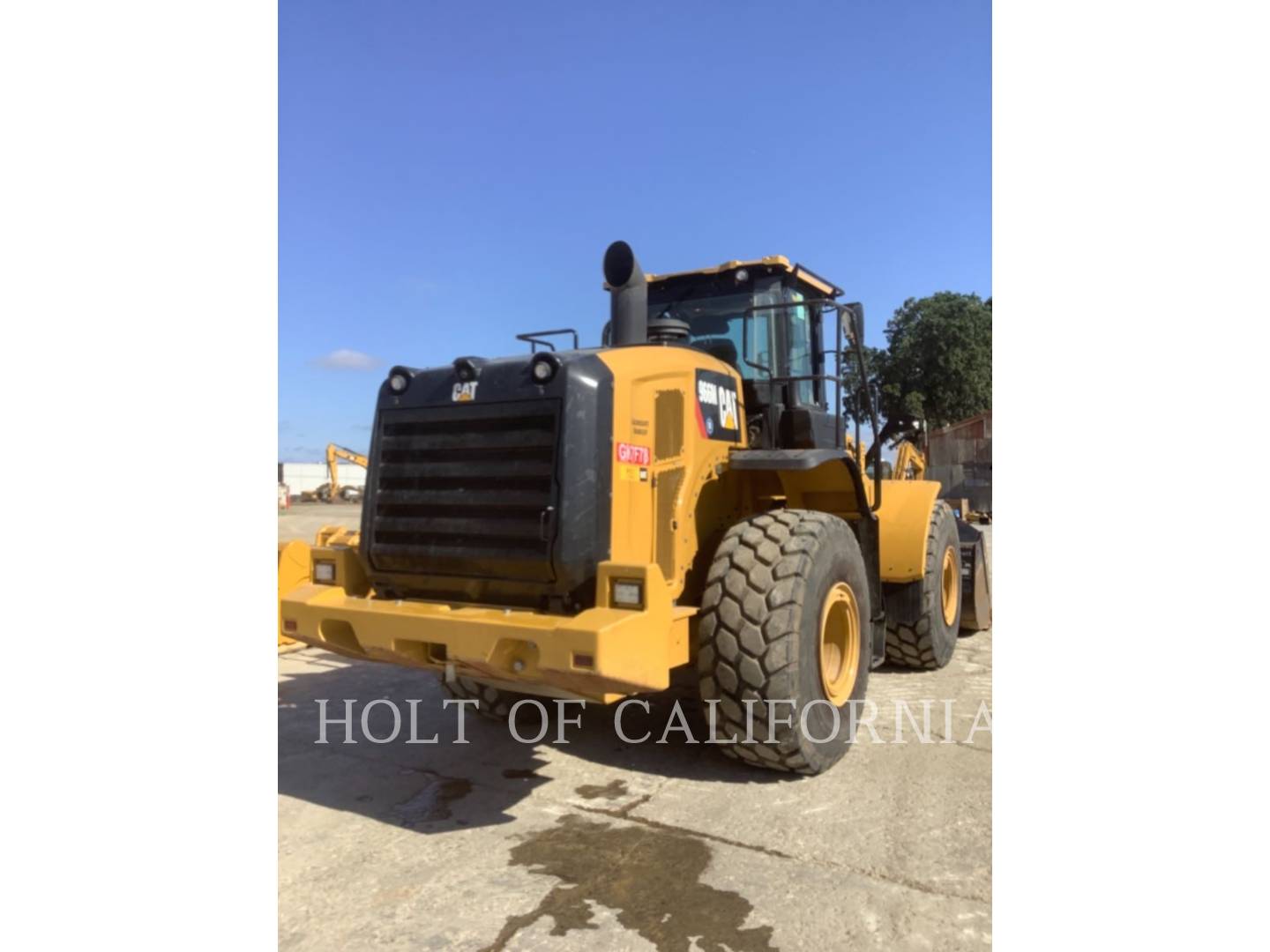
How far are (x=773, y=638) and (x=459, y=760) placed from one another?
2004 millimetres

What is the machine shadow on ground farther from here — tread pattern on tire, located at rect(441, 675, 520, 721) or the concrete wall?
the concrete wall

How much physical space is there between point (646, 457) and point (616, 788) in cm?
169

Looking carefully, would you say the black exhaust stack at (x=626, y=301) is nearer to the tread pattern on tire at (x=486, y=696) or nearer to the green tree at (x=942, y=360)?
the tread pattern on tire at (x=486, y=696)

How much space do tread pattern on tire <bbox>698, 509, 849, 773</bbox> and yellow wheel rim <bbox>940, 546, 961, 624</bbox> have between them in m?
3.39

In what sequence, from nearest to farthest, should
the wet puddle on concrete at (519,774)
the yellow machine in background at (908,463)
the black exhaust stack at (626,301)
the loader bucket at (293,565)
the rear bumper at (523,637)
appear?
the rear bumper at (523,637) < the wet puddle on concrete at (519,774) < the loader bucket at (293,565) < the black exhaust stack at (626,301) < the yellow machine in background at (908,463)

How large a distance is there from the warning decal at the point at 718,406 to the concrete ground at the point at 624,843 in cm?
180

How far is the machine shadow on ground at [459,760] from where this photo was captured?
4.27m

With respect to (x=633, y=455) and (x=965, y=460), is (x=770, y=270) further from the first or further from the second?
(x=965, y=460)

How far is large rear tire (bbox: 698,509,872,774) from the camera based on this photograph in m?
4.12

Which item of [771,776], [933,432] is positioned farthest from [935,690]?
[933,432]

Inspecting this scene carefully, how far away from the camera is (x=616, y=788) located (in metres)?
4.42

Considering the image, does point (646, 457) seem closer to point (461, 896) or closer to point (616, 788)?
point (616, 788)

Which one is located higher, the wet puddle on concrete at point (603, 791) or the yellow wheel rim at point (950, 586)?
the yellow wheel rim at point (950, 586)

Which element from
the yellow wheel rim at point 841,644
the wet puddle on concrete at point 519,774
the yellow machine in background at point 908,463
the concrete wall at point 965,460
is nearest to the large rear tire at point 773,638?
the yellow wheel rim at point 841,644
